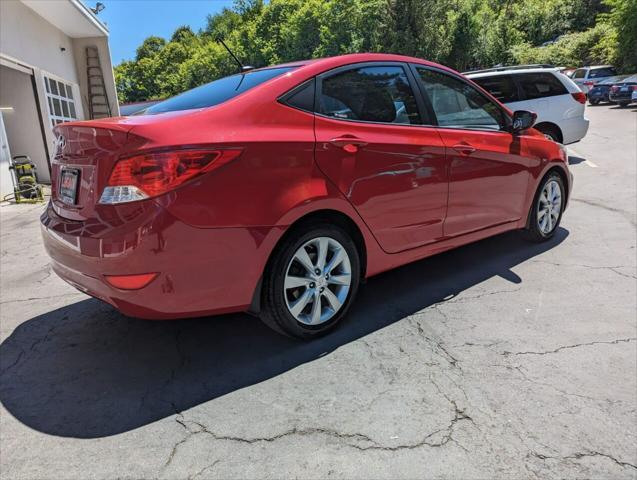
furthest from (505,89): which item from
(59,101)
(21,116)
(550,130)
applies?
(59,101)

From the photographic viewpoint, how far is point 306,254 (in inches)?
119

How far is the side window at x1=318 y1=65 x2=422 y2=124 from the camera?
321 cm

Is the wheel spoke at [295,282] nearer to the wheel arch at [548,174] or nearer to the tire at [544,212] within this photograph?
the wheel arch at [548,174]

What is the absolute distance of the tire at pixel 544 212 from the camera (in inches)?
191

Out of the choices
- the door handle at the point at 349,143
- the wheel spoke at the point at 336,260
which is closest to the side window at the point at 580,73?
the door handle at the point at 349,143

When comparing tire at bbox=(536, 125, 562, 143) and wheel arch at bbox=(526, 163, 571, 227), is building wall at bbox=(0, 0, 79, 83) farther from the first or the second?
tire at bbox=(536, 125, 562, 143)

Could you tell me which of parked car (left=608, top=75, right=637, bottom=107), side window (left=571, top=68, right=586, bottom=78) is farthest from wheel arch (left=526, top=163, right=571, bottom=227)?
side window (left=571, top=68, right=586, bottom=78)

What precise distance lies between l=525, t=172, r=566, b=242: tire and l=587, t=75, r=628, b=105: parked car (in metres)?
20.0

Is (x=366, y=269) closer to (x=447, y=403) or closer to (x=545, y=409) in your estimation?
(x=447, y=403)

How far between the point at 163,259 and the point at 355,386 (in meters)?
1.25

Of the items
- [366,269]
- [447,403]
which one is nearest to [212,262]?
[366,269]

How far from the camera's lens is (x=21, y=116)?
11938 mm

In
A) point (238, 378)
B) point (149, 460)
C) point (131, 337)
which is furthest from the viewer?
point (131, 337)

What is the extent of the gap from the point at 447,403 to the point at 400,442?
0.42 m
